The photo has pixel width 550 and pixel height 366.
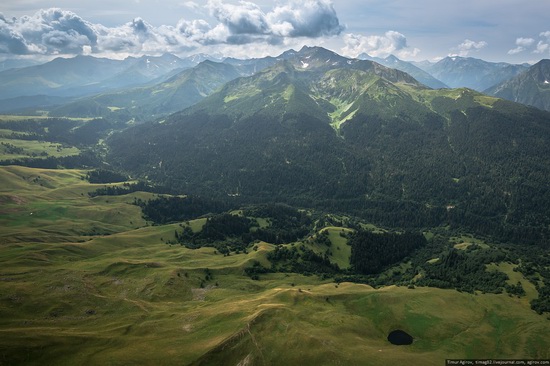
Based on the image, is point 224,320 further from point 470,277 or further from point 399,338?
point 470,277

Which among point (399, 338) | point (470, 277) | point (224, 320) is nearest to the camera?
point (224, 320)

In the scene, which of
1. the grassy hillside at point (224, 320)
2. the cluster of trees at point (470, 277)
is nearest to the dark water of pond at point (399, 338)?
the grassy hillside at point (224, 320)

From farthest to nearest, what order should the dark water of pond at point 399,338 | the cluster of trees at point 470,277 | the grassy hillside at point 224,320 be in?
the cluster of trees at point 470,277
the dark water of pond at point 399,338
the grassy hillside at point 224,320

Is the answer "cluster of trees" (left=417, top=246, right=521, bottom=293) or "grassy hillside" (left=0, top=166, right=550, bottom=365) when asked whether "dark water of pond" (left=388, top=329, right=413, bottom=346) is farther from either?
"cluster of trees" (left=417, top=246, right=521, bottom=293)

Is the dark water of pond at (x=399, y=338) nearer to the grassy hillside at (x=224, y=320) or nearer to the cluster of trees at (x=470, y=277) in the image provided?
the grassy hillside at (x=224, y=320)

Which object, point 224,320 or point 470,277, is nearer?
point 224,320

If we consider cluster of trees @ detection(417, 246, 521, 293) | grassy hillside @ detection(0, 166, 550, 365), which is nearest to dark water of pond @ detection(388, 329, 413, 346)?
grassy hillside @ detection(0, 166, 550, 365)

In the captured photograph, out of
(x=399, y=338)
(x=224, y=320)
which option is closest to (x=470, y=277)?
(x=399, y=338)

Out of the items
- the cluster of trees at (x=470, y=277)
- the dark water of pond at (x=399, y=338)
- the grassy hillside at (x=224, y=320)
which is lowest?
the cluster of trees at (x=470, y=277)
